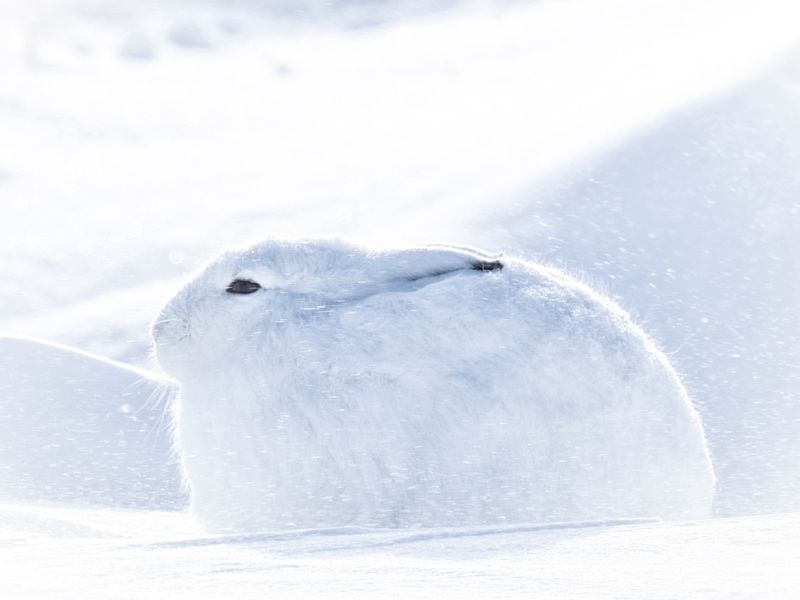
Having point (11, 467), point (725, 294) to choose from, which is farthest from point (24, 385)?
point (725, 294)

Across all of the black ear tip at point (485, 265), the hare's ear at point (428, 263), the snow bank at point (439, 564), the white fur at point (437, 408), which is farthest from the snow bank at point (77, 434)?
the snow bank at point (439, 564)

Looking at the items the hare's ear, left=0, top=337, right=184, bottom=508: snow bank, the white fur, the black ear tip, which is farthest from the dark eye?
left=0, top=337, right=184, bottom=508: snow bank

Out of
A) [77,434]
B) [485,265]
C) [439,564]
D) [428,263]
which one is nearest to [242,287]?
[428,263]

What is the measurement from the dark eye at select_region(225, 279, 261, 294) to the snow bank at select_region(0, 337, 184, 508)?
1938 millimetres

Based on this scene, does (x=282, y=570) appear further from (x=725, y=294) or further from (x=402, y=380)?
(x=725, y=294)

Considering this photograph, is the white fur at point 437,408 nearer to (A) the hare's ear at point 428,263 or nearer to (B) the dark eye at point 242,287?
(A) the hare's ear at point 428,263

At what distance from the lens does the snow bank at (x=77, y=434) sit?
7402 mm

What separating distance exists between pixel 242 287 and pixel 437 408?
114 cm

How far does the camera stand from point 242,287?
5051 millimetres

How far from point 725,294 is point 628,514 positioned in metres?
10.8

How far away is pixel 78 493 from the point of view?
24.0 ft

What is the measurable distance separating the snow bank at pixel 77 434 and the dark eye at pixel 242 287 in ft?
6.36

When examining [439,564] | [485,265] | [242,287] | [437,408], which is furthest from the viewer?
[242,287]

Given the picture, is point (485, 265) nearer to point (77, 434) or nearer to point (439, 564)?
point (439, 564)
